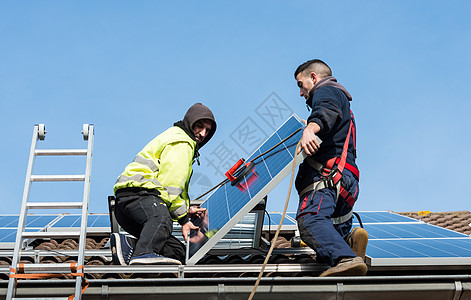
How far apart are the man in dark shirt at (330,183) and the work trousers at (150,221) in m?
1.28

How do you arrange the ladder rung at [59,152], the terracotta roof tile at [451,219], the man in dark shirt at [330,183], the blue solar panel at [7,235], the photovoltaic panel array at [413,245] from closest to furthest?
the man in dark shirt at [330,183] → the ladder rung at [59,152] → the photovoltaic panel array at [413,245] → the blue solar panel at [7,235] → the terracotta roof tile at [451,219]

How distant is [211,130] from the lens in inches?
219

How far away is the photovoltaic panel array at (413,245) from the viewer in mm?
4824

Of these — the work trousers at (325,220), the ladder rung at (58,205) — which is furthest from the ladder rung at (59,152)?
the work trousers at (325,220)

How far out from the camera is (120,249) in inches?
198

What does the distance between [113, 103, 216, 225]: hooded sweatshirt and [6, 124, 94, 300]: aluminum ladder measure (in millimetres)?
658

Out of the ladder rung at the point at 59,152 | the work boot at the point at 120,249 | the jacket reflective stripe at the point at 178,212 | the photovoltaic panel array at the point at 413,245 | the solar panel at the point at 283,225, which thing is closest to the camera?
the ladder rung at the point at 59,152

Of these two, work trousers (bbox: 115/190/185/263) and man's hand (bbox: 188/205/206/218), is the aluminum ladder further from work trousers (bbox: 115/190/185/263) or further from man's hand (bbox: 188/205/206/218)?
man's hand (bbox: 188/205/206/218)

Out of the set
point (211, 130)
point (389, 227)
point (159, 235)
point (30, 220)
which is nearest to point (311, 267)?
point (159, 235)


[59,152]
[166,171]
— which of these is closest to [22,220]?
[59,152]

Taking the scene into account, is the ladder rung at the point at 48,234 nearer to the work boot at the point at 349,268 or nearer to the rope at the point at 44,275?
the rope at the point at 44,275

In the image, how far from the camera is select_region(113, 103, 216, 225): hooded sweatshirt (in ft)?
16.5

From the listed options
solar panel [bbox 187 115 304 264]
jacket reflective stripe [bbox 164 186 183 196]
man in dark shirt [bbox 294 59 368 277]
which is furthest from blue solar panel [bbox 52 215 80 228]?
man in dark shirt [bbox 294 59 368 277]

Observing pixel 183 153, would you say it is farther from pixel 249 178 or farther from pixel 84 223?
pixel 84 223
